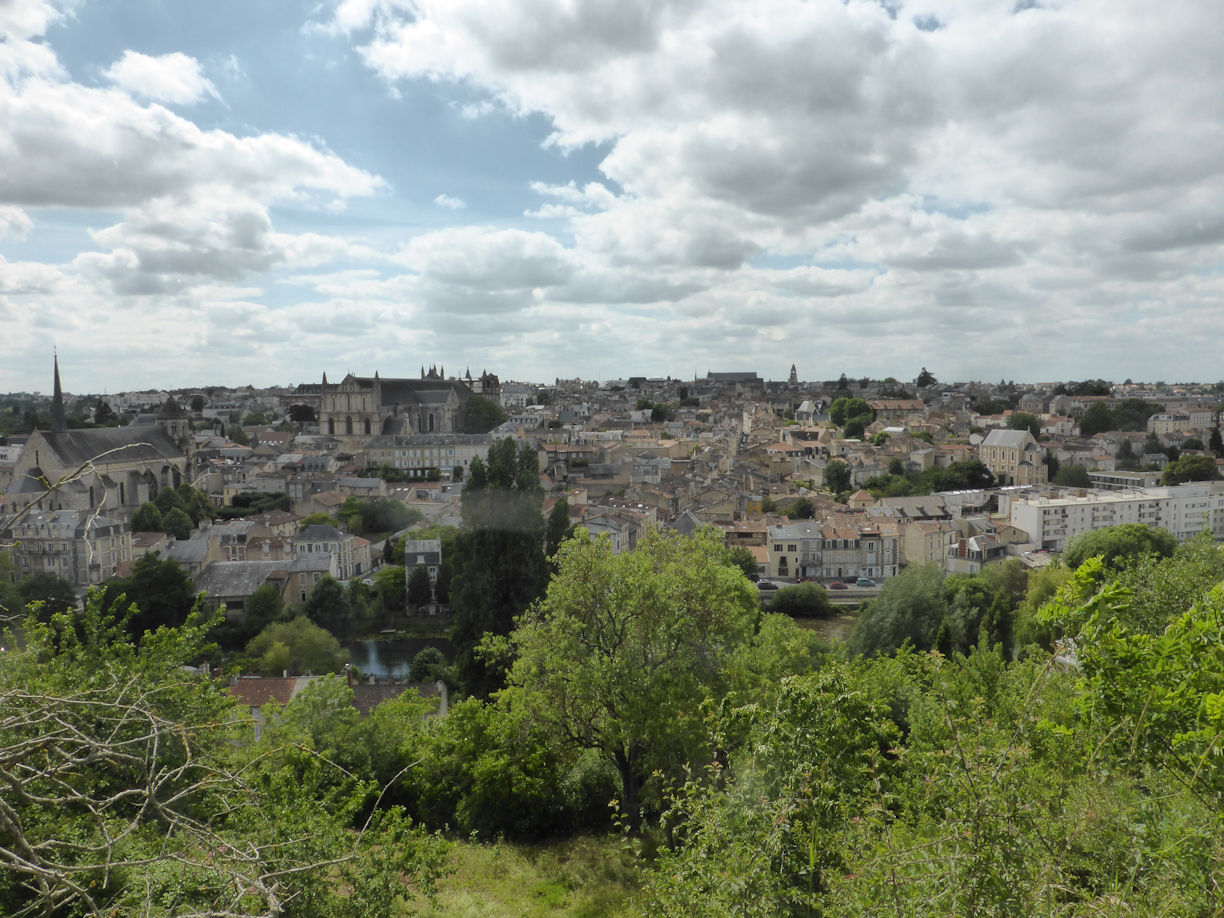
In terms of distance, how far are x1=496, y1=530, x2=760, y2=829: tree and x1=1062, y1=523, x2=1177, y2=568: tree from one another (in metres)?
17.4

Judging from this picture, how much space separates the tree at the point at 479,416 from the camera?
60688mm

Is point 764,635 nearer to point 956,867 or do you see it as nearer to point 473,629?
point 473,629

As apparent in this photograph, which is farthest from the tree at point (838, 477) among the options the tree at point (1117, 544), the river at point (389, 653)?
the river at point (389, 653)

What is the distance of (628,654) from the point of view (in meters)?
7.93

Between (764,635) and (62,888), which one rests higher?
(62,888)

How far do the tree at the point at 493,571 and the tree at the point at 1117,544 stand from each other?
1505 cm

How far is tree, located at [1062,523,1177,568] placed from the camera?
861 inches

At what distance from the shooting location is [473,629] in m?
15.2

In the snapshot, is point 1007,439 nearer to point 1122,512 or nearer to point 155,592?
point 1122,512

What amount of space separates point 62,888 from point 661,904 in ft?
9.77

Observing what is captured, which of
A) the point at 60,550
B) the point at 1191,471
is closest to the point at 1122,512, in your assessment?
the point at 1191,471

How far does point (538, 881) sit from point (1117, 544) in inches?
825

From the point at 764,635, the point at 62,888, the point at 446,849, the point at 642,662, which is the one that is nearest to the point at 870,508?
the point at 764,635

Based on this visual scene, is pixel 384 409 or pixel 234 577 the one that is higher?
pixel 384 409
